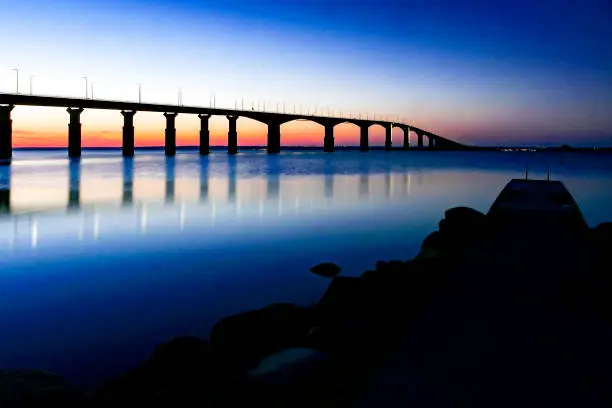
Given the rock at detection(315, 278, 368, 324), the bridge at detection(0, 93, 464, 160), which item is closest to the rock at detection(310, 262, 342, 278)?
the rock at detection(315, 278, 368, 324)

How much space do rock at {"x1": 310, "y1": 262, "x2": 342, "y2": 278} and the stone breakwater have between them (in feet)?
8.68

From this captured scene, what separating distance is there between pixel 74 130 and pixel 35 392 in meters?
91.4

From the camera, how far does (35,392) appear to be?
3.80 meters

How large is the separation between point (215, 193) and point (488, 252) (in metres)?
22.6

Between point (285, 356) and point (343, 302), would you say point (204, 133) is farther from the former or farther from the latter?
point (285, 356)

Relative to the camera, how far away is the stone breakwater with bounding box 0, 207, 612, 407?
3939 millimetres

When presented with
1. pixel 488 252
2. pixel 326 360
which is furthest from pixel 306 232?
pixel 326 360

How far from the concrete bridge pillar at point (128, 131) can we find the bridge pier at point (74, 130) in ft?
27.7

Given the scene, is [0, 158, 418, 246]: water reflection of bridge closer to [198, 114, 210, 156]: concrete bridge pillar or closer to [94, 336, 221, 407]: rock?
[94, 336, 221, 407]: rock

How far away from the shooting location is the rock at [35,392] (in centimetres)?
368

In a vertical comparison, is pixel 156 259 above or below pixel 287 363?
below

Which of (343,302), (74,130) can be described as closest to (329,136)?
(74,130)

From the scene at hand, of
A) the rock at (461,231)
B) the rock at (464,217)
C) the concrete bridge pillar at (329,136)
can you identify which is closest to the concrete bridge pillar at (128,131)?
the concrete bridge pillar at (329,136)

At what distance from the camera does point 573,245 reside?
34.4 ft
